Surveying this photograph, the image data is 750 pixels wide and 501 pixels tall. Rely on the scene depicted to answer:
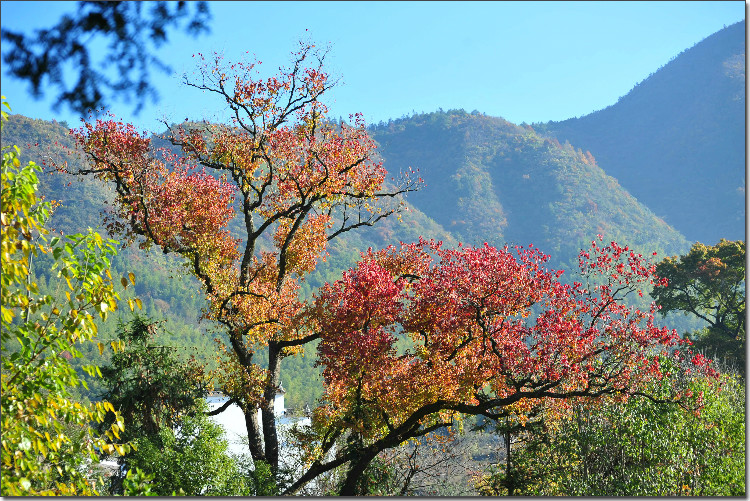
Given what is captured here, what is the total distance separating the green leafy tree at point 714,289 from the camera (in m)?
20.2

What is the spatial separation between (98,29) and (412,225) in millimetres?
26086

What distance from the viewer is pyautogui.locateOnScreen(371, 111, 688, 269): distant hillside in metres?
33.0

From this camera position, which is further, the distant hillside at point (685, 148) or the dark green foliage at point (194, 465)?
the distant hillside at point (685, 148)

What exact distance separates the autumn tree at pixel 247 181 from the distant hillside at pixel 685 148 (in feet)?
51.3

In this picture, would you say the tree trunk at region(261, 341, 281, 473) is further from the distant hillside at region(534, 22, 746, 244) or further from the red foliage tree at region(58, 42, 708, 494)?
the distant hillside at region(534, 22, 746, 244)

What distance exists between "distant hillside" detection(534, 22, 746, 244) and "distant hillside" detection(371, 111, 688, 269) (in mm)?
1130

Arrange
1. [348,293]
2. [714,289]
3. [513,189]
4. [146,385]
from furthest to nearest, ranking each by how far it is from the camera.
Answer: [513,189]
[714,289]
[146,385]
[348,293]

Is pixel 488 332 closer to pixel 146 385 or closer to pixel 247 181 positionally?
pixel 247 181

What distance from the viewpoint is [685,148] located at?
3119 cm

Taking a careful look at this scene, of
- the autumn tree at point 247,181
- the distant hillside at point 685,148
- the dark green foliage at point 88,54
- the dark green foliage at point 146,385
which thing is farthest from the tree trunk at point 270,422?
the distant hillside at point 685,148

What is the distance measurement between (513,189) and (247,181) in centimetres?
3412

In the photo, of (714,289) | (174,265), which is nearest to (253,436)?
(174,265)

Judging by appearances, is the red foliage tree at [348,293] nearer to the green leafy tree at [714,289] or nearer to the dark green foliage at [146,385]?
the dark green foliage at [146,385]

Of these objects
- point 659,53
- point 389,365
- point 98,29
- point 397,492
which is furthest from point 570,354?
point 98,29
